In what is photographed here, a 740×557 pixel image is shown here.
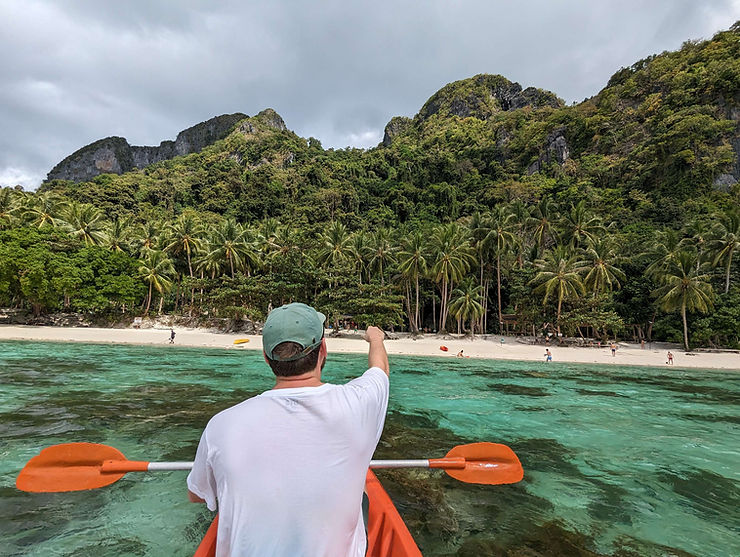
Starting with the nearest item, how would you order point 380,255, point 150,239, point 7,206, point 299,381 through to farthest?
point 299,381
point 7,206
point 380,255
point 150,239

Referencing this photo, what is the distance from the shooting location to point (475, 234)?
138 ft

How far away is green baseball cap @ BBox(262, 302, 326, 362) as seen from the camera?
1.50 metres

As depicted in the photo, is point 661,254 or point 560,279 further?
point 661,254

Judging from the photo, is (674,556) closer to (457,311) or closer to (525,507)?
(525,507)

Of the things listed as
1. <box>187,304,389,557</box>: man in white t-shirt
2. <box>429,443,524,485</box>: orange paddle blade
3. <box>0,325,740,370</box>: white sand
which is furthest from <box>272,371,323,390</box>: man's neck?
<box>0,325,740,370</box>: white sand

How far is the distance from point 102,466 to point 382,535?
7.29 ft

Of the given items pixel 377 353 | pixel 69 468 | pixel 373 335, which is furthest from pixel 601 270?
pixel 69 468

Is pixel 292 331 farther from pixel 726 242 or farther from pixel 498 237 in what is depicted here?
pixel 726 242

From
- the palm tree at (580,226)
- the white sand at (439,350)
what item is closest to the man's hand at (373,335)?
the white sand at (439,350)

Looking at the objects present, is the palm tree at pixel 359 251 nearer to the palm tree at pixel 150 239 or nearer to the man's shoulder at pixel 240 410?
the palm tree at pixel 150 239

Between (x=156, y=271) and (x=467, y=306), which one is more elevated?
(x=156, y=271)

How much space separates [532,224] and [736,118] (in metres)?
41.9

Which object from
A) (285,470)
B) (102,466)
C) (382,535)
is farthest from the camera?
(102,466)

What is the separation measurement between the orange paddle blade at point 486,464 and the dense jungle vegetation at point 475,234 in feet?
105
